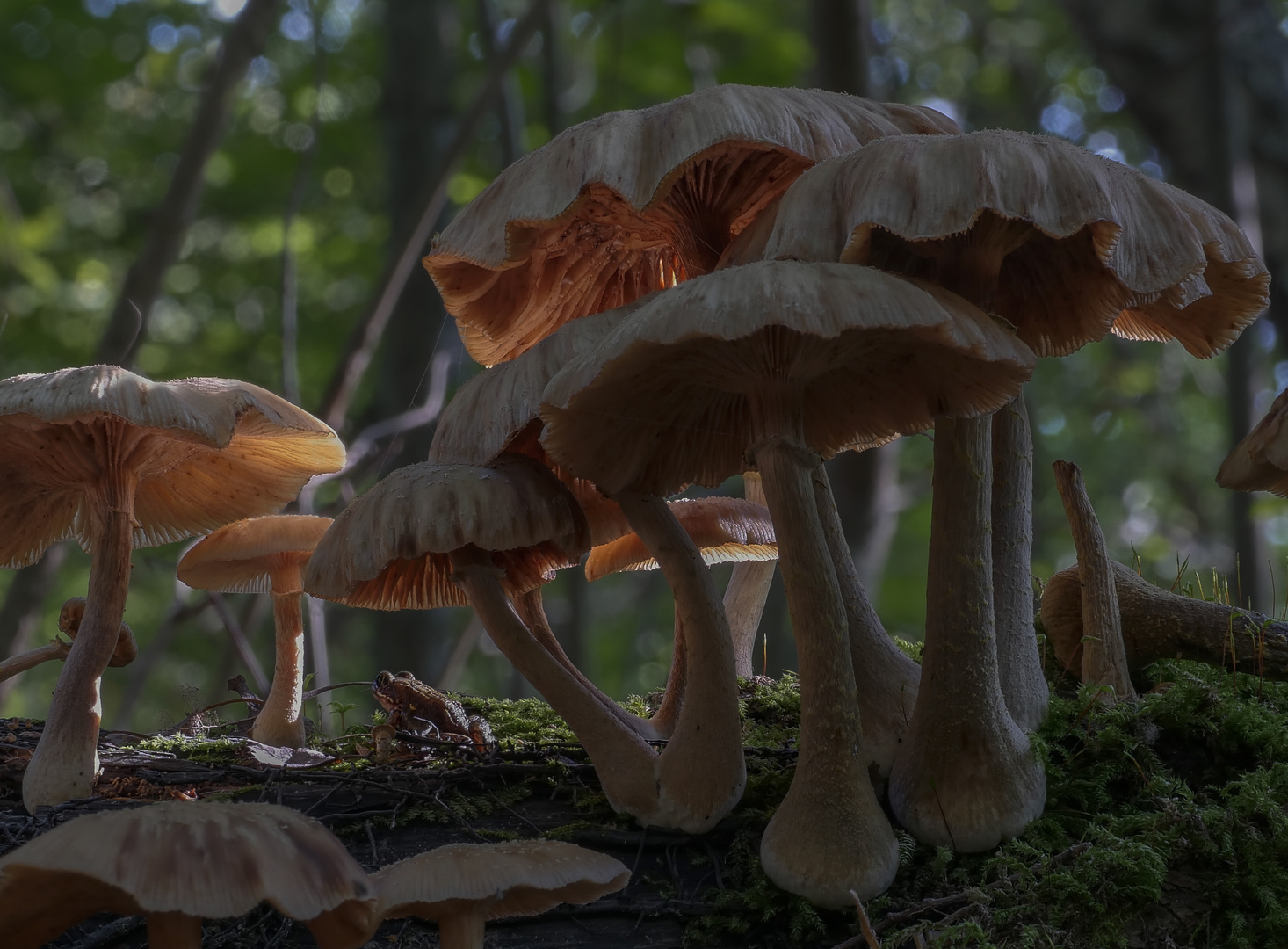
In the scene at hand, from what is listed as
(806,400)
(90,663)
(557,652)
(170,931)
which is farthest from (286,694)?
(806,400)

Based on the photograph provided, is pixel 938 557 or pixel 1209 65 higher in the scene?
pixel 1209 65

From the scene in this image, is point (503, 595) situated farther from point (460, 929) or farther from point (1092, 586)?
point (1092, 586)

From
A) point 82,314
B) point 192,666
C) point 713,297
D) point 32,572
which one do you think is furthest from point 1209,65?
point 192,666

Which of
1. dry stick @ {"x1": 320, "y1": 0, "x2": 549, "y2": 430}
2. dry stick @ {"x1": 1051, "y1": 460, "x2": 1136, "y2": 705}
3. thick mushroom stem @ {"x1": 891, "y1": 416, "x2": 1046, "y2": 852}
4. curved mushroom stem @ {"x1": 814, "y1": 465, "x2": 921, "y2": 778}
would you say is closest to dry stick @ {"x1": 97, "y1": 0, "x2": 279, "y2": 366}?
dry stick @ {"x1": 320, "y1": 0, "x2": 549, "y2": 430}

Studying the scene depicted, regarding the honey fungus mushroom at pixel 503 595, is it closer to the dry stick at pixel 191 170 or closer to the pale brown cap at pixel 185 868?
the pale brown cap at pixel 185 868

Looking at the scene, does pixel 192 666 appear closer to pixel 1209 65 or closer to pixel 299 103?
pixel 299 103

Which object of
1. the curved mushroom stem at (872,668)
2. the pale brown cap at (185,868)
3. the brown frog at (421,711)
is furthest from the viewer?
the brown frog at (421,711)

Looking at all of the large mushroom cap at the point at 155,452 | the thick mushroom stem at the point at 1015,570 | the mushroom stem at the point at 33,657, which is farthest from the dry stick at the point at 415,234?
the thick mushroom stem at the point at 1015,570
